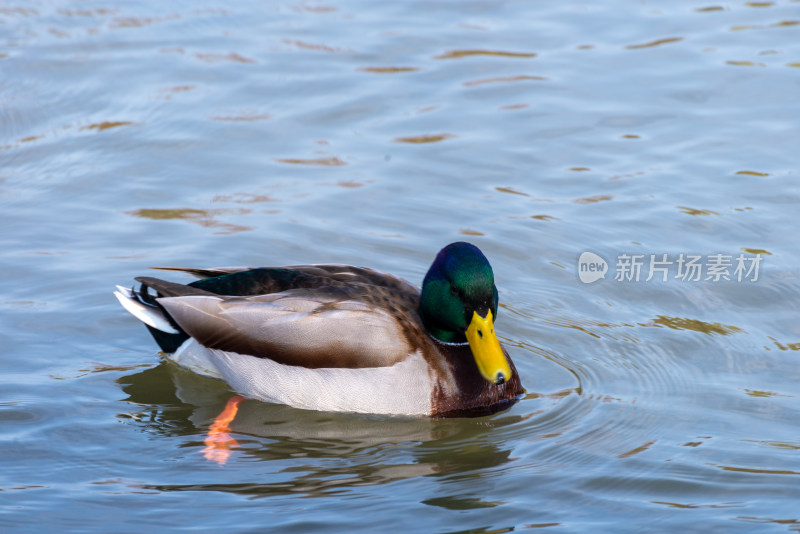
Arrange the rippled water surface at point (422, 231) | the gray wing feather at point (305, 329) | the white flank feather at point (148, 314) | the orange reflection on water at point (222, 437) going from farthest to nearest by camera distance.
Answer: the white flank feather at point (148, 314), the gray wing feather at point (305, 329), the orange reflection on water at point (222, 437), the rippled water surface at point (422, 231)

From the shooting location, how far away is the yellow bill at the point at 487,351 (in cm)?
648

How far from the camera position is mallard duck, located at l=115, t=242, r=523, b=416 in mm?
6555

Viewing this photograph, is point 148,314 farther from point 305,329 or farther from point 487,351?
point 487,351

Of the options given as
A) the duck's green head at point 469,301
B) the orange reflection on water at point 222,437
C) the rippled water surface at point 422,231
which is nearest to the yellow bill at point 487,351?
the duck's green head at point 469,301

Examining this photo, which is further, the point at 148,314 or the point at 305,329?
the point at 148,314

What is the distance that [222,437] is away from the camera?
653cm

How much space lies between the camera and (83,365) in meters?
7.20

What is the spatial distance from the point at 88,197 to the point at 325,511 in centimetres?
434

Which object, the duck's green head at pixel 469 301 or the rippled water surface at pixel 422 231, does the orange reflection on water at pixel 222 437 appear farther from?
the duck's green head at pixel 469 301

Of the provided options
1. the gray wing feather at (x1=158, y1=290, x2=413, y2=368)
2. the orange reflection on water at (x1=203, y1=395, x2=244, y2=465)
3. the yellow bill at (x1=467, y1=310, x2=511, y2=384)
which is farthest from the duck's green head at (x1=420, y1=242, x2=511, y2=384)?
the orange reflection on water at (x1=203, y1=395, x2=244, y2=465)

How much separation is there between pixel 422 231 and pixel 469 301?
2.22 metres

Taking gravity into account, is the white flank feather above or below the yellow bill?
above

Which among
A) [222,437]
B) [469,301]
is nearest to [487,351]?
[469,301]

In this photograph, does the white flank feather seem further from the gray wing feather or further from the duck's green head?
the duck's green head
